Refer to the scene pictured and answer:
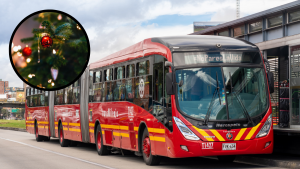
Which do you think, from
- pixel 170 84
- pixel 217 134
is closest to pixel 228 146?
pixel 217 134

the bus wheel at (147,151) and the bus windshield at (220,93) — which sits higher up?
the bus windshield at (220,93)

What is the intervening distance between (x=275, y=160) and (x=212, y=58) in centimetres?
299

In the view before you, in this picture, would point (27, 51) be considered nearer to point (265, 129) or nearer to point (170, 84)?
point (170, 84)

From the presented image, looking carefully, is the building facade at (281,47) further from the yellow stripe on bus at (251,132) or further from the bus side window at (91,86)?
the bus side window at (91,86)

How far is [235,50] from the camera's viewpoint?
37.2 ft

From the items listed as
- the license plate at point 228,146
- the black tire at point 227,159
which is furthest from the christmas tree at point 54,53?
the black tire at point 227,159

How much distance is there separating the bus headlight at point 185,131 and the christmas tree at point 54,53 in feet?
21.1

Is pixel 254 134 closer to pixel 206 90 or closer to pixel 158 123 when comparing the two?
pixel 206 90

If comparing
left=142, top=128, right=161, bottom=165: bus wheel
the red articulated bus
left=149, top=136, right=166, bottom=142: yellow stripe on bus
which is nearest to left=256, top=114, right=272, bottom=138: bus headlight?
the red articulated bus

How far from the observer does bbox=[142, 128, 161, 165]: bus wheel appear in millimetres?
12094

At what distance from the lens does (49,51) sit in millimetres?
3920

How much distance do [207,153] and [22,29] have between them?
7053 mm

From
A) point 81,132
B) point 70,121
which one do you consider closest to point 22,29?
point 81,132

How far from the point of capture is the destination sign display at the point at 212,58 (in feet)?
36.0
